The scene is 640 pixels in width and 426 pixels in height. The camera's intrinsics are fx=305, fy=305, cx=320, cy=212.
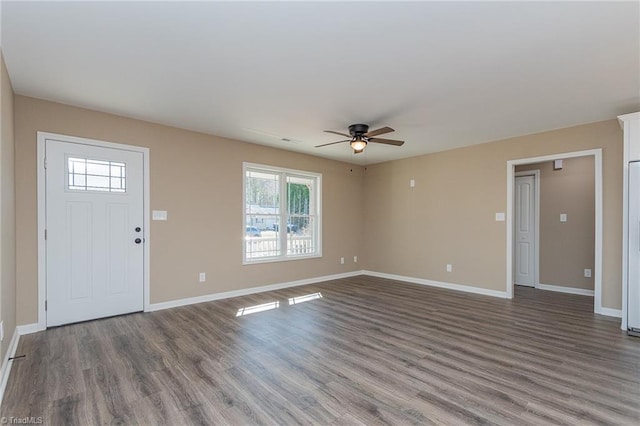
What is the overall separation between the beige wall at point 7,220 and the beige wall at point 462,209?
231 inches

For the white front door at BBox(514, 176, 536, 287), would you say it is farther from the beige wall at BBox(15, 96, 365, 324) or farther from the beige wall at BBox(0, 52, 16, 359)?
the beige wall at BBox(0, 52, 16, 359)

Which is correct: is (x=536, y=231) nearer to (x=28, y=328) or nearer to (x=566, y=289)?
(x=566, y=289)

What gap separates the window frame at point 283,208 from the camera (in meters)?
5.23

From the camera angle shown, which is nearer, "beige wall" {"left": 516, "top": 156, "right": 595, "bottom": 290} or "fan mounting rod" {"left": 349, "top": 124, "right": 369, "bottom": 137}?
"fan mounting rod" {"left": 349, "top": 124, "right": 369, "bottom": 137}

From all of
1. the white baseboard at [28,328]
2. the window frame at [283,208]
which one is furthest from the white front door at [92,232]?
the window frame at [283,208]

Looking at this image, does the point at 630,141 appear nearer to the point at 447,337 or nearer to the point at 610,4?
the point at 610,4

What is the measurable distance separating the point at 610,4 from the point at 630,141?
2.37 meters

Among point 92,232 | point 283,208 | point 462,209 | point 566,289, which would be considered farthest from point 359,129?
point 566,289

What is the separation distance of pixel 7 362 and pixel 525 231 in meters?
7.50

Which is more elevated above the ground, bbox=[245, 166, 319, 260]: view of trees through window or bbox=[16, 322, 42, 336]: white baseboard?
bbox=[245, 166, 319, 260]: view of trees through window

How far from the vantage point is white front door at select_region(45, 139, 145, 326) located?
3523 mm

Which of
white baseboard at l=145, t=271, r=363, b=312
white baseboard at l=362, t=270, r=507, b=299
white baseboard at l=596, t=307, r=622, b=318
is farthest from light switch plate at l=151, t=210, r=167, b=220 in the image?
white baseboard at l=596, t=307, r=622, b=318

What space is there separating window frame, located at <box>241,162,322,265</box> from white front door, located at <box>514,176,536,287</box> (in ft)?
12.9

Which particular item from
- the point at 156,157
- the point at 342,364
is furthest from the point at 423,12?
the point at 156,157
